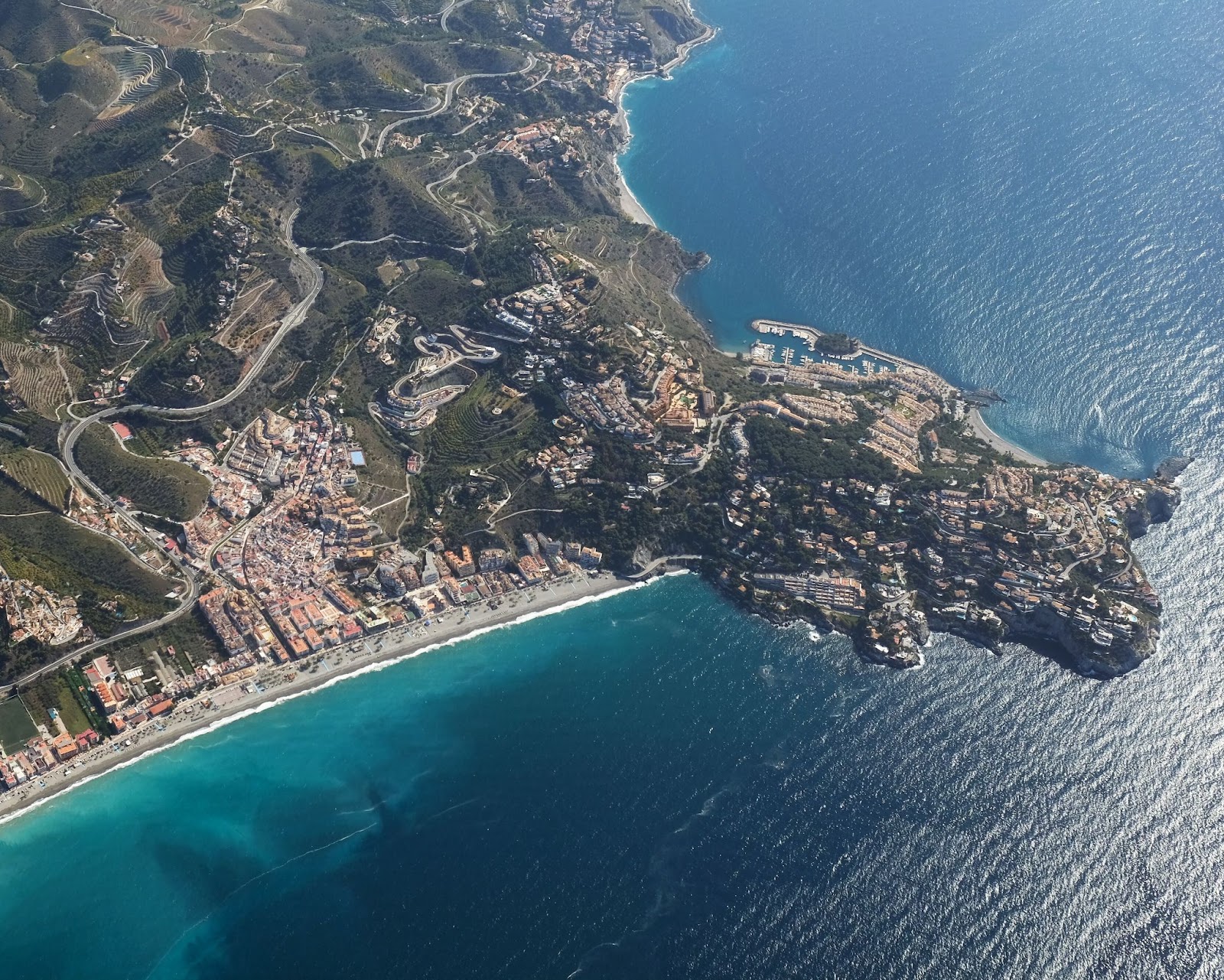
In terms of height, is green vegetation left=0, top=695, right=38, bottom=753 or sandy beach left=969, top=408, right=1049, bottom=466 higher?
green vegetation left=0, top=695, right=38, bottom=753

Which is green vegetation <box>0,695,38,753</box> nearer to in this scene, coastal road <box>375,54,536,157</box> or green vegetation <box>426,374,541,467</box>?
green vegetation <box>426,374,541,467</box>

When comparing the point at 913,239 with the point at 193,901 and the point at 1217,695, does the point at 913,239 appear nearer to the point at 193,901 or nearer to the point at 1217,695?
the point at 1217,695

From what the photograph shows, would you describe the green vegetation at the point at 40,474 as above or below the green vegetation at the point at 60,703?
above

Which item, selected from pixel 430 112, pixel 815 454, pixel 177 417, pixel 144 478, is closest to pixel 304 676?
pixel 144 478

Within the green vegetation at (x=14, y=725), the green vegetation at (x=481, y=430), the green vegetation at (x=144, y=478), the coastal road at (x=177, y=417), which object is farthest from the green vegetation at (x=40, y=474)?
the green vegetation at (x=481, y=430)

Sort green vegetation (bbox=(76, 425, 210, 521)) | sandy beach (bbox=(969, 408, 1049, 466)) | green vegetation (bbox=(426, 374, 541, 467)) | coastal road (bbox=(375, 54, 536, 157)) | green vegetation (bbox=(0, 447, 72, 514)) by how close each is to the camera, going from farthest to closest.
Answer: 1. coastal road (bbox=(375, 54, 536, 157))
2. sandy beach (bbox=(969, 408, 1049, 466))
3. green vegetation (bbox=(426, 374, 541, 467))
4. green vegetation (bbox=(76, 425, 210, 521))
5. green vegetation (bbox=(0, 447, 72, 514))

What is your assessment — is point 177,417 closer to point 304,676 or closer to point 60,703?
point 60,703

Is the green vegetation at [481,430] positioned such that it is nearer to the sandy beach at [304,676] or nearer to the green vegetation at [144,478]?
the sandy beach at [304,676]

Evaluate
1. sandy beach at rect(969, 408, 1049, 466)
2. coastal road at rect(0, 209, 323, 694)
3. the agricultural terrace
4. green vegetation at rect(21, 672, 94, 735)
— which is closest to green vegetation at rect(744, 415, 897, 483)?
sandy beach at rect(969, 408, 1049, 466)
